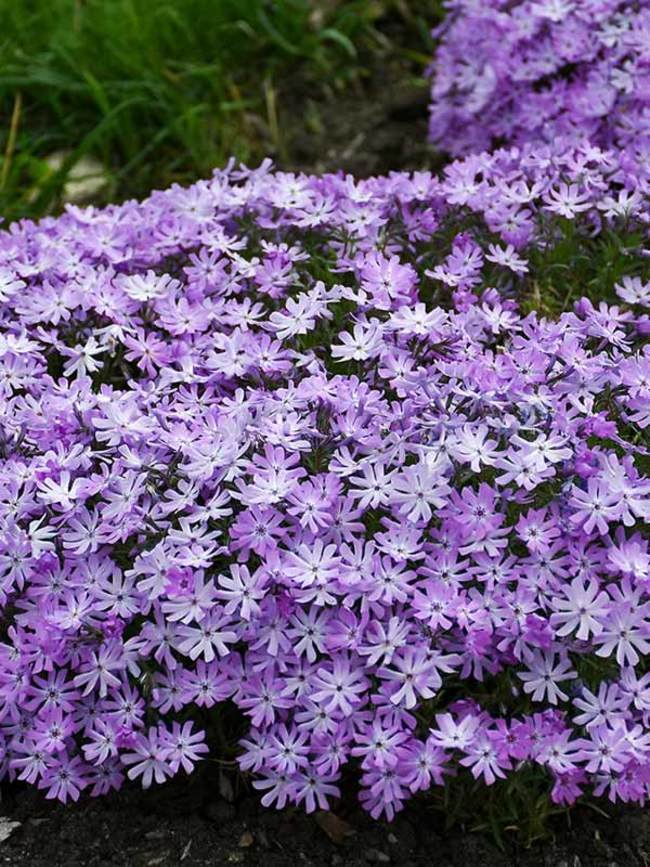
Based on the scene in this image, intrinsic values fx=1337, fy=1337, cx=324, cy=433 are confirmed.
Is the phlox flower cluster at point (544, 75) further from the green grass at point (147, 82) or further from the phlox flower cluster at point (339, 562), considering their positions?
the phlox flower cluster at point (339, 562)

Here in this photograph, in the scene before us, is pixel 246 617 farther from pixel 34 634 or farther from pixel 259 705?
pixel 34 634

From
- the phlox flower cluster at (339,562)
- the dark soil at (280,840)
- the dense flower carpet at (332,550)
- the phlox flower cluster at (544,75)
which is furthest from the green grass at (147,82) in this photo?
the dark soil at (280,840)

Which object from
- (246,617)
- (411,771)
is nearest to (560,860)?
(411,771)

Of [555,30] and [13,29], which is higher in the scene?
[555,30]

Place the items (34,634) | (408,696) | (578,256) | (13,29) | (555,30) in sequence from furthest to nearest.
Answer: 1. (13,29)
2. (555,30)
3. (578,256)
4. (34,634)
5. (408,696)

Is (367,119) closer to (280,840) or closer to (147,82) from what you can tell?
(147,82)

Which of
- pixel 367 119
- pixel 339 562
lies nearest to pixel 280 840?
pixel 339 562
